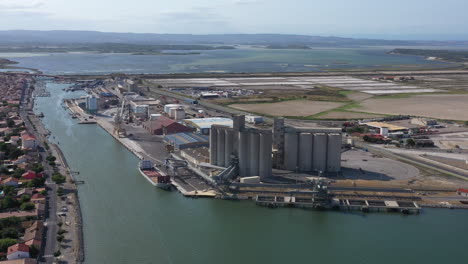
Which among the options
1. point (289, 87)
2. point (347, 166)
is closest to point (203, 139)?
point (347, 166)

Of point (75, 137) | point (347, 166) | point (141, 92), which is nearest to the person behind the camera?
point (347, 166)

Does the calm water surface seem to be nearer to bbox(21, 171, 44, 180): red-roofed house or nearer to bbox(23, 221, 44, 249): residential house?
bbox(23, 221, 44, 249): residential house

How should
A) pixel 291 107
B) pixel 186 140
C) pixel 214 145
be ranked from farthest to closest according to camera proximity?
pixel 291 107, pixel 186 140, pixel 214 145

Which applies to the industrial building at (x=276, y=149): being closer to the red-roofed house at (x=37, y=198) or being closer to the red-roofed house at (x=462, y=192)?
the red-roofed house at (x=462, y=192)

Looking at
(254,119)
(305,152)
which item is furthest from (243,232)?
(254,119)

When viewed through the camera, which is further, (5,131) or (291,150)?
(5,131)

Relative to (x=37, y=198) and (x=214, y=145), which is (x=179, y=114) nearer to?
(x=214, y=145)

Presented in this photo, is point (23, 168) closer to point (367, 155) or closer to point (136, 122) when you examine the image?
point (136, 122)
